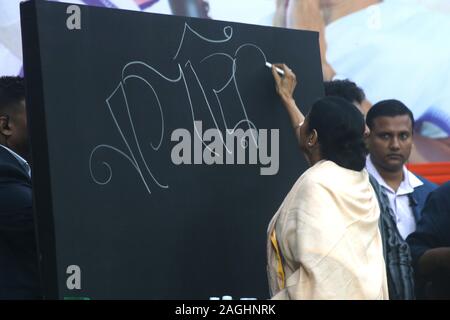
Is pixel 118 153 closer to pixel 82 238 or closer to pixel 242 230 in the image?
pixel 82 238

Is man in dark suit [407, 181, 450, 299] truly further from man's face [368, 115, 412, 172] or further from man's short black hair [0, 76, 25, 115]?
man's short black hair [0, 76, 25, 115]

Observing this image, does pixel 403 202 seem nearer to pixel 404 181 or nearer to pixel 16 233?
pixel 404 181

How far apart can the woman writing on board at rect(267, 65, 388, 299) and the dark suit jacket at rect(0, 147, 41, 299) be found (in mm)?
855

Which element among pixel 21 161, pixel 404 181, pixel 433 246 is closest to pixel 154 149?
pixel 21 161

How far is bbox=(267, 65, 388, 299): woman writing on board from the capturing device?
10.9 ft

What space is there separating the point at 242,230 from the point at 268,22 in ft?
4.52

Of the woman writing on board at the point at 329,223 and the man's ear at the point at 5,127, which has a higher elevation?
the man's ear at the point at 5,127

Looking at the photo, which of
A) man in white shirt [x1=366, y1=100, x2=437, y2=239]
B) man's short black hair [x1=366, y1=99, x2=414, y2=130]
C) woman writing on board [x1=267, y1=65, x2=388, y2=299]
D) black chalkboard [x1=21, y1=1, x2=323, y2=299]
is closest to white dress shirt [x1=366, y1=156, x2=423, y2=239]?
man in white shirt [x1=366, y1=100, x2=437, y2=239]

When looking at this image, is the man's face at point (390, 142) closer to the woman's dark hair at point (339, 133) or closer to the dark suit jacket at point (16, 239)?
the woman's dark hair at point (339, 133)

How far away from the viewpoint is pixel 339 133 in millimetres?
3520

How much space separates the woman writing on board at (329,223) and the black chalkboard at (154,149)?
13.2 inches

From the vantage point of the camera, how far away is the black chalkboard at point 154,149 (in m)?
3.34

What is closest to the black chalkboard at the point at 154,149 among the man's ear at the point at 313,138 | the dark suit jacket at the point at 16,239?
the dark suit jacket at the point at 16,239
